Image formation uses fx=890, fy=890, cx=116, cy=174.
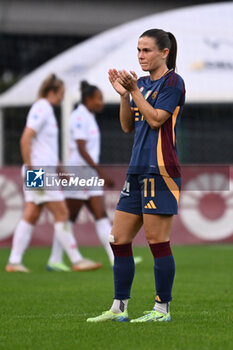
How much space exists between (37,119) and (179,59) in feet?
31.6

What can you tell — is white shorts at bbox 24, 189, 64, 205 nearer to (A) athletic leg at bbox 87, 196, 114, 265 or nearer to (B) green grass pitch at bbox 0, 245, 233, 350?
(A) athletic leg at bbox 87, 196, 114, 265

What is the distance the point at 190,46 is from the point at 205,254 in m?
7.72

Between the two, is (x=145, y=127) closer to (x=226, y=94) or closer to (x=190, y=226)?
(x=190, y=226)

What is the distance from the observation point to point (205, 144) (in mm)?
18594

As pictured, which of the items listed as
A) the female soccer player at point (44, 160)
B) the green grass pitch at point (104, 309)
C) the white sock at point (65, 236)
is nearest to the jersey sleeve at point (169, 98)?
the green grass pitch at point (104, 309)

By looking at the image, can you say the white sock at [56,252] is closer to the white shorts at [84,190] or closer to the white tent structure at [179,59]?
the white shorts at [84,190]

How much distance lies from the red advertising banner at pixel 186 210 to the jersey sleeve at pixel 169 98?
7593mm

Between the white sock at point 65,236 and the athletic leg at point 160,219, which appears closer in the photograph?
the athletic leg at point 160,219

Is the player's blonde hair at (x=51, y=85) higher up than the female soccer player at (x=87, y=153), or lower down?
higher up

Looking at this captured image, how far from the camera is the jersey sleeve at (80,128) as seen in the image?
9203 mm

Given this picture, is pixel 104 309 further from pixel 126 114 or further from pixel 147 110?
pixel 147 110

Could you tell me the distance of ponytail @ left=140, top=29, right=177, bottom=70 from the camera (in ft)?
16.9

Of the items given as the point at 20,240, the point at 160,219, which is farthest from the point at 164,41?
the point at 20,240

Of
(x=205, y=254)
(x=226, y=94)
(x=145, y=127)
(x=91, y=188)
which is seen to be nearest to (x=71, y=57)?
(x=226, y=94)
